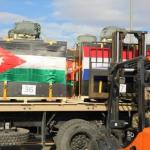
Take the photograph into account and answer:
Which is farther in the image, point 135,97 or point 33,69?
point 33,69

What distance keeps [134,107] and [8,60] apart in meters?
4.01

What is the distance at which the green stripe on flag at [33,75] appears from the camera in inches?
411

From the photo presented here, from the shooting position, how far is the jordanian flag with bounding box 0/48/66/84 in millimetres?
10391

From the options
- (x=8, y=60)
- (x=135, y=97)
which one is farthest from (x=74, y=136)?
(x=135, y=97)

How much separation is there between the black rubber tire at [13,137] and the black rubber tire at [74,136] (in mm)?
781

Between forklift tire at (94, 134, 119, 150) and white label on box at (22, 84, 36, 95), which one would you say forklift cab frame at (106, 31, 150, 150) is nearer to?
forklift tire at (94, 134, 119, 150)

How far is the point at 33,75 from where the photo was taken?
10594 millimetres

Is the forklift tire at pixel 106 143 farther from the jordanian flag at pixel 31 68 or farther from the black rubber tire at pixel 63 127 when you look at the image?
the jordanian flag at pixel 31 68

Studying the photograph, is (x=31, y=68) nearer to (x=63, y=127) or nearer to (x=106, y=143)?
(x=63, y=127)

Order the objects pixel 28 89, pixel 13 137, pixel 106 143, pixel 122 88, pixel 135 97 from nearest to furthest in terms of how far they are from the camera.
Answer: pixel 135 97 < pixel 106 143 < pixel 122 88 < pixel 13 137 < pixel 28 89

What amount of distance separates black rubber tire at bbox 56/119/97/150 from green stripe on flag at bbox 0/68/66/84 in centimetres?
113

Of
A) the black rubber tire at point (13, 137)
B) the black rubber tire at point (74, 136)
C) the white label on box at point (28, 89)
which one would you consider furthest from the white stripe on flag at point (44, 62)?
the black rubber tire at point (13, 137)

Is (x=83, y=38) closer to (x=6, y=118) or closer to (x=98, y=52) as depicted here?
(x=98, y=52)

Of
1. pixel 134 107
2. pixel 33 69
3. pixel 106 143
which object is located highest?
pixel 33 69
